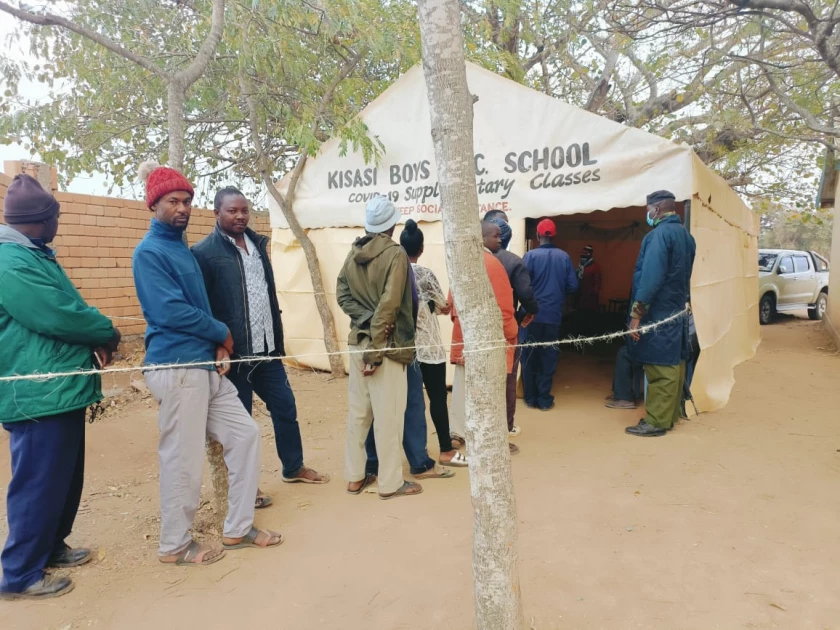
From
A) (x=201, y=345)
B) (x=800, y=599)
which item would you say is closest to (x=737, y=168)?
(x=800, y=599)

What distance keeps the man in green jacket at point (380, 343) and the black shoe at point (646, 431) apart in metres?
2.05

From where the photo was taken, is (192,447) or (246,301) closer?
(192,447)

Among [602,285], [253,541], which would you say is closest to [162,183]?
[253,541]

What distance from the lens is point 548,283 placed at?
545 centimetres

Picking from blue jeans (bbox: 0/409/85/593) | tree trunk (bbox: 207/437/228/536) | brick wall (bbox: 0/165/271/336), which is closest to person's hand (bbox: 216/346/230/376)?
tree trunk (bbox: 207/437/228/536)

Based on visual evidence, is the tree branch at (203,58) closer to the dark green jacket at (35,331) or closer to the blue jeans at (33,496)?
the dark green jacket at (35,331)

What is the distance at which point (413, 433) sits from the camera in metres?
3.65

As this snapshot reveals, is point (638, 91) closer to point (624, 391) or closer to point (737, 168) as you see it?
point (737, 168)

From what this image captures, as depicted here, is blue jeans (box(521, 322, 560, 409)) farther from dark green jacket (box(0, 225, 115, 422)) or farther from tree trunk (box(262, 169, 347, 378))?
dark green jacket (box(0, 225, 115, 422))

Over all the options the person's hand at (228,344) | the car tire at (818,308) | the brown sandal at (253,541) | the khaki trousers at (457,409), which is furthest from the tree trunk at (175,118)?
the car tire at (818,308)

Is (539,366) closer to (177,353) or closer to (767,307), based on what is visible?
(177,353)

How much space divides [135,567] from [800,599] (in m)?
2.88

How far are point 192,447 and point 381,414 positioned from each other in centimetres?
107

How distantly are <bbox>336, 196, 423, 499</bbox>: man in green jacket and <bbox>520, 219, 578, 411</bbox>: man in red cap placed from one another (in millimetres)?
2341
